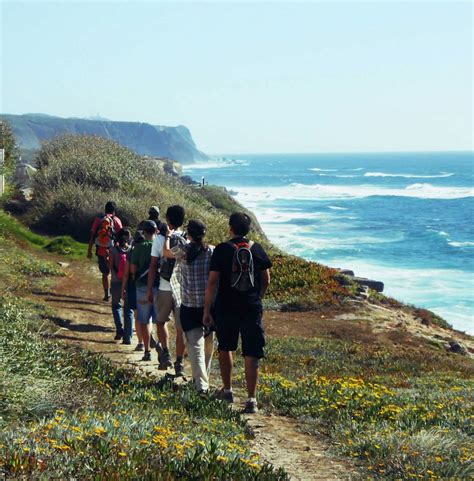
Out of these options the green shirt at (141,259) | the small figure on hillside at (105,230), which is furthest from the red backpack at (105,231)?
the green shirt at (141,259)

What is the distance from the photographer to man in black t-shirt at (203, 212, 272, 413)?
7465mm

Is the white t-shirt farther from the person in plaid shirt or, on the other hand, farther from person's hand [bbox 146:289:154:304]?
the person in plaid shirt

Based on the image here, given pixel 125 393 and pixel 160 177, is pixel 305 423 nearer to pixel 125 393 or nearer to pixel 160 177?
pixel 125 393

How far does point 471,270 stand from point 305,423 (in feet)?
133

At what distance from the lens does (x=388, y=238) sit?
60188 mm

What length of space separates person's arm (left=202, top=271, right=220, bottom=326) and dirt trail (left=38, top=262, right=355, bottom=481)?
118 centimetres

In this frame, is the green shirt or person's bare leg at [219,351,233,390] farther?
the green shirt

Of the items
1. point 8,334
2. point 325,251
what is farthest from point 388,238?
point 8,334

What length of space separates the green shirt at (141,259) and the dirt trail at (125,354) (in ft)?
4.05

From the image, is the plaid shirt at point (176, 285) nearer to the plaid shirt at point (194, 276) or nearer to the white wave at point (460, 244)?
the plaid shirt at point (194, 276)

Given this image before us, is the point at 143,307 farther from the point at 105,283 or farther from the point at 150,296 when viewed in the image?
the point at 105,283

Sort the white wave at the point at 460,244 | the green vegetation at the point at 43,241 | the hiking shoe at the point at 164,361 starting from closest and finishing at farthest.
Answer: the hiking shoe at the point at 164,361, the green vegetation at the point at 43,241, the white wave at the point at 460,244

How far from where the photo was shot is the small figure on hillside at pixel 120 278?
11.4 meters

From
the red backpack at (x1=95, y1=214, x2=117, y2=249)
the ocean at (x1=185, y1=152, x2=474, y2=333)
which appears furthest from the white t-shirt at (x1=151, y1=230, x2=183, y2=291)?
the ocean at (x1=185, y1=152, x2=474, y2=333)
